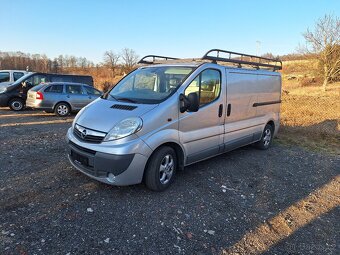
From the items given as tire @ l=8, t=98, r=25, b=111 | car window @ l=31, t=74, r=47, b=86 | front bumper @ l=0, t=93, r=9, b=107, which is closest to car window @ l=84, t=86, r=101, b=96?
car window @ l=31, t=74, r=47, b=86

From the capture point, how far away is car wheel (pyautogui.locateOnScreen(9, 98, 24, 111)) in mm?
12148

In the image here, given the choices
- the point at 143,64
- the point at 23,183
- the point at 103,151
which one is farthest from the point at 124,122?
the point at 143,64

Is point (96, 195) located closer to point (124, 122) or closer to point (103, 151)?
point (103, 151)

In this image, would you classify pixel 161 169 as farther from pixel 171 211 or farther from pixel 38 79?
pixel 38 79

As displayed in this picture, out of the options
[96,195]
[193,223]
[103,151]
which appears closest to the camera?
[193,223]

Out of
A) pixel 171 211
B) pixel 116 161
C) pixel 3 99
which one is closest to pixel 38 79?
pixel 3 99

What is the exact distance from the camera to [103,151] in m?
3.66

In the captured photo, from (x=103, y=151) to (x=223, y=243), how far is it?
190cm

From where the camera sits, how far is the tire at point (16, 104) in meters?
12.1

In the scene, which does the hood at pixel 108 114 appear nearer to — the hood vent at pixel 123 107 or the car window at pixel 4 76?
the hood vent at pixel 123 107

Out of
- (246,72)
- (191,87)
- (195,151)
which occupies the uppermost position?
(246,72)

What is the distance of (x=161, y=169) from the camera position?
4.11 meters

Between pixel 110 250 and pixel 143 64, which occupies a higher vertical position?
pixel 143 64

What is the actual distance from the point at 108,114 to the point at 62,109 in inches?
327
